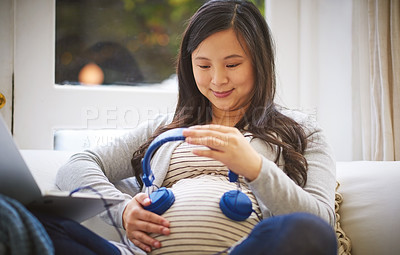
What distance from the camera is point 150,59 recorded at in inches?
65.2

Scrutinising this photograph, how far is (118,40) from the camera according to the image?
160 cm

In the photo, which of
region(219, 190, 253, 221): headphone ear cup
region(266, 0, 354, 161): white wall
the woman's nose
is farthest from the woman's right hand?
region(266, 0, 354, 161): white wall

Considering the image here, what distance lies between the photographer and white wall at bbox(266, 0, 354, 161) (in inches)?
67.4

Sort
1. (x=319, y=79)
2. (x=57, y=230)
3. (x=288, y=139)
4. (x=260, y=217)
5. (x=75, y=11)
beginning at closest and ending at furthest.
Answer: (x=57, y=230) < (x=260, y=217) < (x=288, y=139) < (x=75, y=11) < (x=319, y=79)

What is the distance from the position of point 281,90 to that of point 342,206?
83cm

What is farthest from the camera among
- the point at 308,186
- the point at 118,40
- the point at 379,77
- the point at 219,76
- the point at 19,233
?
the point at 118,40

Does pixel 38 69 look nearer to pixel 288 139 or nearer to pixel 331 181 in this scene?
pixel 288 139

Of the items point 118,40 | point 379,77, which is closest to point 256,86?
point 379,77

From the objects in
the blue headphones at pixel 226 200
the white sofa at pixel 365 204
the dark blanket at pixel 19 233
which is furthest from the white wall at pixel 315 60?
the dark blanket at pixel 19 233

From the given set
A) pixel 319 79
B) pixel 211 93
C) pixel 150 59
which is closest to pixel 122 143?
pixel 211 93

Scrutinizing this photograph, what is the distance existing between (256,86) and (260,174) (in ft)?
1.24

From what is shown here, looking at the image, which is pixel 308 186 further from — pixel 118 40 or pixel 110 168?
pixel 118 40

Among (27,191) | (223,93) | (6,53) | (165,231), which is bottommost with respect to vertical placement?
(165,231)

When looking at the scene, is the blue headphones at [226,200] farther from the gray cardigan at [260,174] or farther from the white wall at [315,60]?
the white wall at [315,60]
